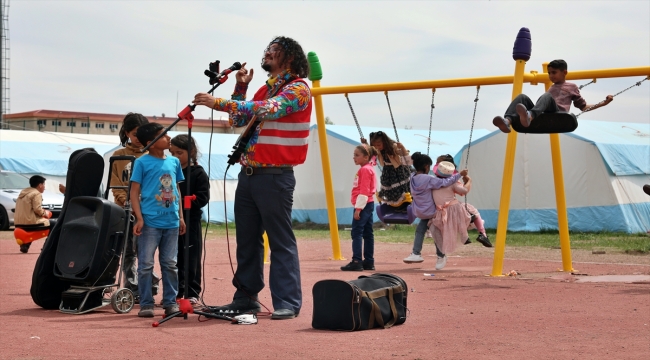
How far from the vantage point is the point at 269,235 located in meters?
7.12

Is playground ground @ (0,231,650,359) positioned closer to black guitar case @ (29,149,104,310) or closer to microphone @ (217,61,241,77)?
black guitar case @ (29,149,104,310)

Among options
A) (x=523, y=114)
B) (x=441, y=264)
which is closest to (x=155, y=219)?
(x=523, y=114)

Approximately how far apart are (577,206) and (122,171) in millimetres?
16931

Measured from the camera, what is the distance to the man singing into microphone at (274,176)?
276 inches

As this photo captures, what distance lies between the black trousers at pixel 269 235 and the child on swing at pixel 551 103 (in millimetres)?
3270

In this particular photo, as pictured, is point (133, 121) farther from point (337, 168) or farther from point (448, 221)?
point (337, 168)

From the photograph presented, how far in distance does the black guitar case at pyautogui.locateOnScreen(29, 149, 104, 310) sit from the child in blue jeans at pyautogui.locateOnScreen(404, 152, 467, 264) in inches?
236

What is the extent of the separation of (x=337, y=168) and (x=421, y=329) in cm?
2039

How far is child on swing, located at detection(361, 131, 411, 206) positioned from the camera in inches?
505

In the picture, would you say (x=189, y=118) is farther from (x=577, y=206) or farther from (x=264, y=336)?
(x=577, y=206)

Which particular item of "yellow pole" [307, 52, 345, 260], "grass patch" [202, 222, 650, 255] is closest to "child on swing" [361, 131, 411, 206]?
"yellow pole" [307, 52, 345, 260]

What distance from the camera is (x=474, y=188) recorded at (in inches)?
1013

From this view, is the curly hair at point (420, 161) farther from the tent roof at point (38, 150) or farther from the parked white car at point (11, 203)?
the tent roof at point (38, 150)

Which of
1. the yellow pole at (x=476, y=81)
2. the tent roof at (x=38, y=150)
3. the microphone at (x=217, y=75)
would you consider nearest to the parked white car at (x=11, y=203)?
the tent roof at (x=38, y=150)
